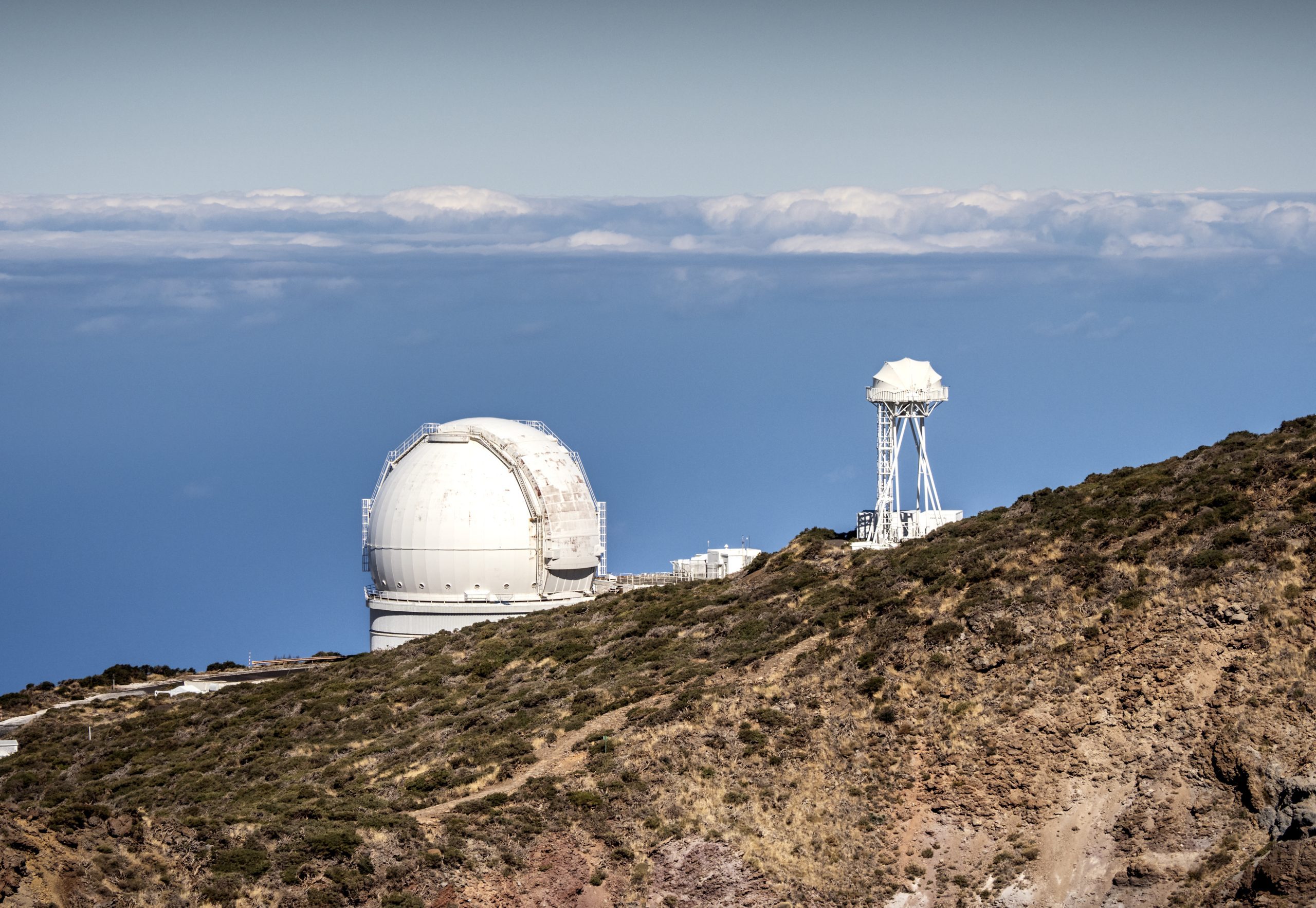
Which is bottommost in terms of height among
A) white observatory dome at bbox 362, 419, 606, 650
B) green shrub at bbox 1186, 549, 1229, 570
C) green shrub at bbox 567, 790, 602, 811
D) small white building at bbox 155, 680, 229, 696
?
green shrub at bbox 567, 790, 602, 811

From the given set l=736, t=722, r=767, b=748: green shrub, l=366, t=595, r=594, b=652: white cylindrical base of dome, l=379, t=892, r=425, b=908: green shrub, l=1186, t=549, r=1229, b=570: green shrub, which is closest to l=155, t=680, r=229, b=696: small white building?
l=366, t=595, r=594, b=652: white cylindrical base of dome

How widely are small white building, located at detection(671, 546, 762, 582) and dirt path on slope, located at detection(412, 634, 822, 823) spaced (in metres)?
22.9

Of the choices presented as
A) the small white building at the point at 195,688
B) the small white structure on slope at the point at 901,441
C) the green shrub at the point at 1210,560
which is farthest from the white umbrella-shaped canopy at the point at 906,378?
the small white building at the point at 195,688

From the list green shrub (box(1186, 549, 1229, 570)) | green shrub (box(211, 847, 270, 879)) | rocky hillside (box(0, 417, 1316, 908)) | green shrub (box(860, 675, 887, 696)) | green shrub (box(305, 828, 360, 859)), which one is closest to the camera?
rocky hillside (box(0, 417, 1316, 908))

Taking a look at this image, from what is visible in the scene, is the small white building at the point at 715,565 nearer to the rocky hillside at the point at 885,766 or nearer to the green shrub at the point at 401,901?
the rocky hillside at the point at 885,766

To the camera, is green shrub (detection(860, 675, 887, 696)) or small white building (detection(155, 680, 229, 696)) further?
small white building (detection(155, 680, 229, 696))

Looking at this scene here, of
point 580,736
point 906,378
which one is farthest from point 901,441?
point 580,736

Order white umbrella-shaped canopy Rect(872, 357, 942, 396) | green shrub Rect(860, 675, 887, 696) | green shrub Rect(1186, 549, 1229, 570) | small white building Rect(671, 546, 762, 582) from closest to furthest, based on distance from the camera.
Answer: green shrub Rect(1186, 549, 1229, 570) → green shrub Rect(860, 675, 887, 696) → white umbrella-shaped canopy Rect(872, 357, 942, 396) → small white building Rect(671, 546, 762, 582)

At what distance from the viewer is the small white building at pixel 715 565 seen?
6347 centimetres

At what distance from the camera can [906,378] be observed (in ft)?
183

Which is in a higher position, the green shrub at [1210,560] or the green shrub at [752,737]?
the green shrub at [1210,560]

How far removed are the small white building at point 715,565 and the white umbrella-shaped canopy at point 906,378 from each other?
33.5 feet

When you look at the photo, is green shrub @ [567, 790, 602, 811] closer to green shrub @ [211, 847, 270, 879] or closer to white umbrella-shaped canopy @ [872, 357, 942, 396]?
green shrub @ [211, 847, 270, 879]

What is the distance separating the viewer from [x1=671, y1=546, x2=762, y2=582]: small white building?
63.5 m
